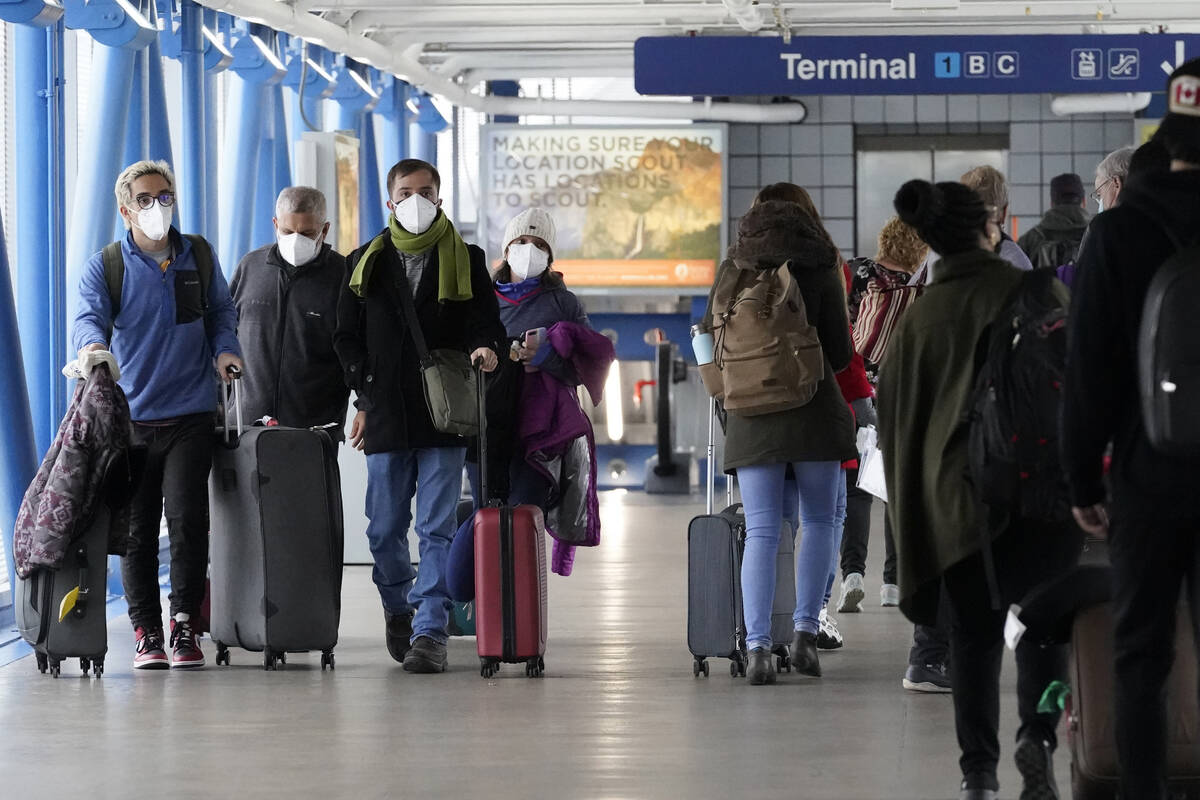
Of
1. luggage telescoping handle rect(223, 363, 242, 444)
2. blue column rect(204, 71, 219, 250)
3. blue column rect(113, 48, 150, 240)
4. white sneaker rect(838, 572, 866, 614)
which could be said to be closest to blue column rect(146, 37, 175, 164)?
blue column rect(113, 48, 150, 240)

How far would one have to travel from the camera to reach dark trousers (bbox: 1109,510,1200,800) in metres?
3.01

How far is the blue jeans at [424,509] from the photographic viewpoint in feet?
19.1

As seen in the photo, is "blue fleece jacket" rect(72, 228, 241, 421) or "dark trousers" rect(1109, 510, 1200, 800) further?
"blue fleece jacket" rect(72, 228, 241, 421)

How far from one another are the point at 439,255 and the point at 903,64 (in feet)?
14.0

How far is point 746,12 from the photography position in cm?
1012

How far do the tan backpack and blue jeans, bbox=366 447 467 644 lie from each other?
38.8 inches

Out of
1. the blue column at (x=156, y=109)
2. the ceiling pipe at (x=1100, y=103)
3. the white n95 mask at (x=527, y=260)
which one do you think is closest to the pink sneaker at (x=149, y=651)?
the white n95 mask at (x=527, y=260)

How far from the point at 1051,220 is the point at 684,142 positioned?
27.7 ft

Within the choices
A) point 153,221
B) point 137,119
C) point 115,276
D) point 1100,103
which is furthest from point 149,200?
point 1100,103

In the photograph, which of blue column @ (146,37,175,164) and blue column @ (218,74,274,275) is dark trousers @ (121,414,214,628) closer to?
blue column @ (146,37,175,164)

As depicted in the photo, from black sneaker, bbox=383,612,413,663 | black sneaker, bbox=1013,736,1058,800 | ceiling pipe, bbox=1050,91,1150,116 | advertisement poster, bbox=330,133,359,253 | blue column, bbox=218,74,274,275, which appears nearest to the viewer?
black sneaker, bbox=1013,736,1058,800

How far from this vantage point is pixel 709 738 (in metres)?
4.68

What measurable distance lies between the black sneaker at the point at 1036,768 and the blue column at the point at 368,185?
362 inches

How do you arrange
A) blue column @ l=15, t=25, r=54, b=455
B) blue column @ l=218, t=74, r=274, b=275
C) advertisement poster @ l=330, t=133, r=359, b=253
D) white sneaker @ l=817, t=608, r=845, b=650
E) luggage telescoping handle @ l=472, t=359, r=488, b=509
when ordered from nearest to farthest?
luggage telescoping handle @ l=472, t=359, r=488, b=509, white sneaker @ l=817, t=608, r=845, b=650, blue column @ l=15, t=25, r=54, b=455, blue column @ l=218, t=74, r=274, b=275, advertisement poster @ l=330, t=133, r=359, b=253
